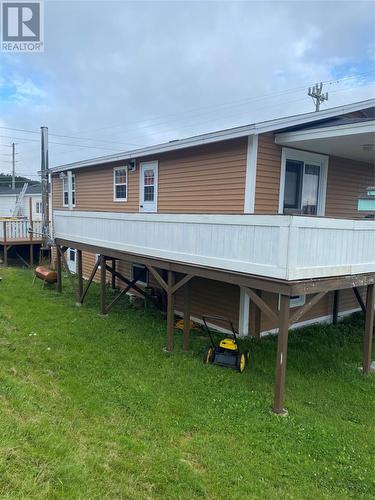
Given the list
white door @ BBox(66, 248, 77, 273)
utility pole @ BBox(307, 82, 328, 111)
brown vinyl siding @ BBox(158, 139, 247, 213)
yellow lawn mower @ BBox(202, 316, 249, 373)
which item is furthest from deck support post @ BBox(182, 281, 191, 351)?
utility pole @ BBox(307, 82, 328, 111)

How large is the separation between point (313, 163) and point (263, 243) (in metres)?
4.13

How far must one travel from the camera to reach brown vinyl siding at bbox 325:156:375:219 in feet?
28.6

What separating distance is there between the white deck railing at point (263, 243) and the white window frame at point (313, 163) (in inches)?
85.1

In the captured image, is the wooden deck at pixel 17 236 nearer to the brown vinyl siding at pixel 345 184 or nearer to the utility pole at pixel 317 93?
the brown vinyl siding at pixel 345 184

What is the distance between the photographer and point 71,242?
1085 cm

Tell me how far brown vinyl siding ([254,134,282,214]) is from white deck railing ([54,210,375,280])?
1.67 metres

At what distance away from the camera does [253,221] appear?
5188 mm

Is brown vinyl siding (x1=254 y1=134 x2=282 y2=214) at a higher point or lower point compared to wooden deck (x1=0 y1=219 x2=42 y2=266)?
higher

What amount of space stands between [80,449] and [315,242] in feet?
12.1

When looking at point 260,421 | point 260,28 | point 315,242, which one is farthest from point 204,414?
point 260,28

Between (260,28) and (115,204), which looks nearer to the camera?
(260,28)

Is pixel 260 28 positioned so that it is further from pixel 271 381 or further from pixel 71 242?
pixel 271 381

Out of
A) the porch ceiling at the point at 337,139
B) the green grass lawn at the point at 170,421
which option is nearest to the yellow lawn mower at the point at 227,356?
the green grass lawn at the point at 170,421

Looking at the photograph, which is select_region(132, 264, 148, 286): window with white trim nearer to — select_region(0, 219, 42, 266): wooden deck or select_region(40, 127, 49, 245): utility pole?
select_region(40, 127, 49, 245): utility pole
